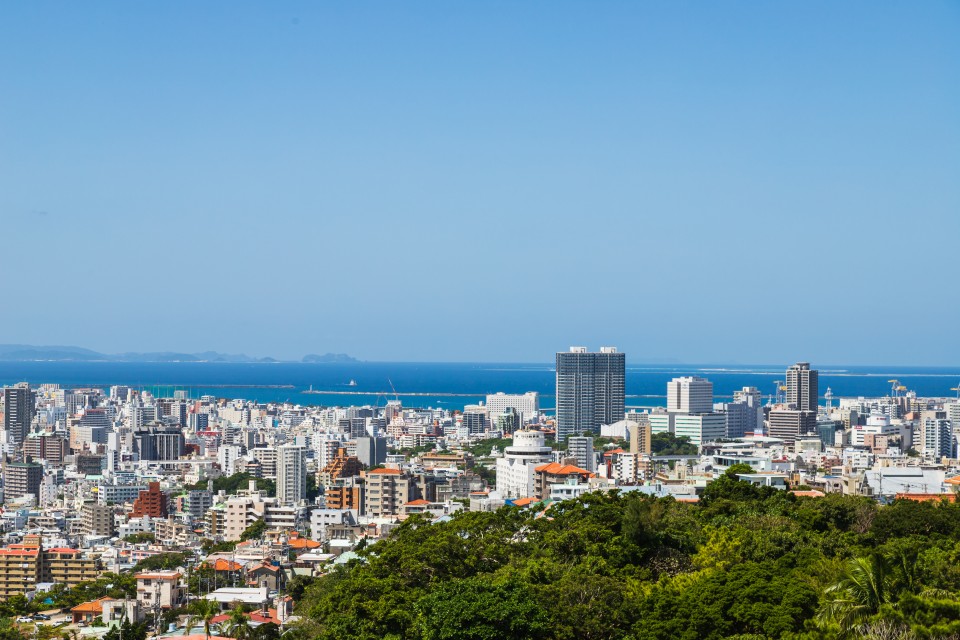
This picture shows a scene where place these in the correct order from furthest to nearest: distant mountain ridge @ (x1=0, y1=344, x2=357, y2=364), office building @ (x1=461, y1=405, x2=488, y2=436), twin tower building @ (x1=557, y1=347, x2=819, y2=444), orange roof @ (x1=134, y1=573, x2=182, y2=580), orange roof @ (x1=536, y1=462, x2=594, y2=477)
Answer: distant mountain ridge @ (x1=0, y1=344, x2=357, y2=364) → office building @ (x1=461, y1=405, x2=488, y2=436) → twin tower building @ (x1=557, y1=347, x2=819, y2=444) → orange roof @ (x1=536, y1=462, x2=594, y2=477) → orange roof @ (x1=134, y1=573, x2=182, y2=580)

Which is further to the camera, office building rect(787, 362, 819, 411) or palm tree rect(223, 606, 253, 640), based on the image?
office building rect(787, 362, 819, 411)

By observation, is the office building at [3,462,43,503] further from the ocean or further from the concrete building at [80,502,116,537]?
the ocean

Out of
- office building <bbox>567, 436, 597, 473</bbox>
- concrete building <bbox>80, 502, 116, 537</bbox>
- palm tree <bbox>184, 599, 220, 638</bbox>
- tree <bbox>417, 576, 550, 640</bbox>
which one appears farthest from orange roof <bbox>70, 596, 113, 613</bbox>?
office building <bbox>567, 436, 597, 473</bbox>

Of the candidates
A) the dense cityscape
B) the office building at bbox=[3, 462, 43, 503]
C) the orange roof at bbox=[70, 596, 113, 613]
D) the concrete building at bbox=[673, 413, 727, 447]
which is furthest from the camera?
the concrete building at bbox=[673, 413, 727, 447]

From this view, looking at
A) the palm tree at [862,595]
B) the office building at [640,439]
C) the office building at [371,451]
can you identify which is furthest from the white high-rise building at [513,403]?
the palm tree at [862,595]

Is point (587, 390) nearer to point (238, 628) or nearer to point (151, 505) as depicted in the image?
point (151, 505)
